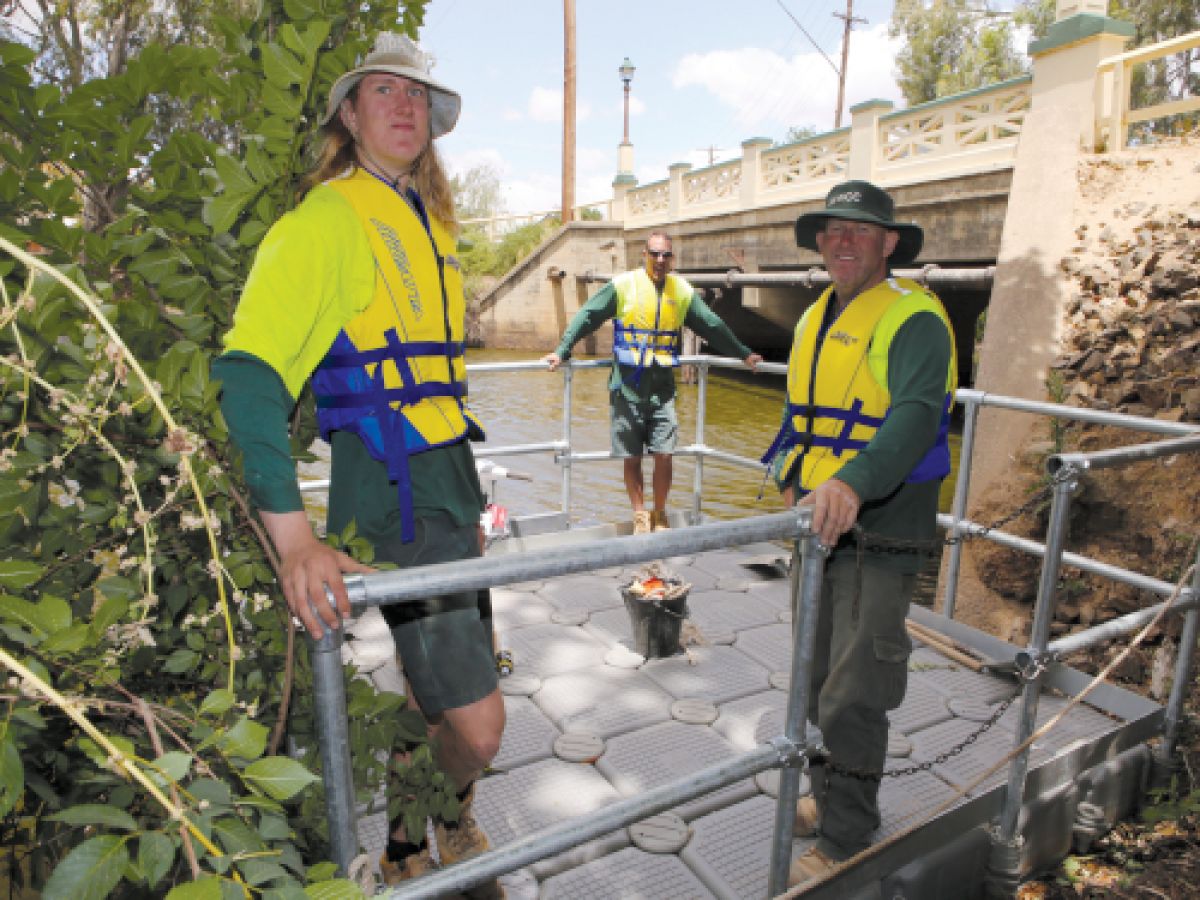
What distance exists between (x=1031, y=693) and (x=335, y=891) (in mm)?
2296

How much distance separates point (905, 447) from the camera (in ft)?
7.54

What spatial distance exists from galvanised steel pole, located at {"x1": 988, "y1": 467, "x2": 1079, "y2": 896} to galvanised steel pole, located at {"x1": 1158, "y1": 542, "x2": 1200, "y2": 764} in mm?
1007

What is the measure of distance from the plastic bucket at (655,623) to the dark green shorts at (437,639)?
1.79 meters

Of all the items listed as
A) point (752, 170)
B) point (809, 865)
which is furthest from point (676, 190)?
point (809, 865)

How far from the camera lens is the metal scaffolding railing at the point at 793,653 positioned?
1276mm

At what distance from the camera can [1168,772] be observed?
3.22 meters

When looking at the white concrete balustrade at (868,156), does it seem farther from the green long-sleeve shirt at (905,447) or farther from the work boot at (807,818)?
the work boot at (807,818)

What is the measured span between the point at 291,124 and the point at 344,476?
0.89m

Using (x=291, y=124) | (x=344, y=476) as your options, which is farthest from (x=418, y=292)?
(x=291, y=124)

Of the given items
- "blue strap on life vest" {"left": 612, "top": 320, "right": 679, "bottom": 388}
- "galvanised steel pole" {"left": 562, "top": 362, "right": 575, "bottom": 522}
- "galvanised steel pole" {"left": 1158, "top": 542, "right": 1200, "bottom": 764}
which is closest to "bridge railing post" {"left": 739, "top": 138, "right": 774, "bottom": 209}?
"blue strap on life vest" {"left": 612, "top": 320, "right": 679, "bottom": 388}

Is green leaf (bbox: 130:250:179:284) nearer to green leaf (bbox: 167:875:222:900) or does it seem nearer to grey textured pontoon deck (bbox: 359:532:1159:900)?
green leaf (bbox: 167:875:222:900)

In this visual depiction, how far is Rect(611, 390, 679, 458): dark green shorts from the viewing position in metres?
5.89

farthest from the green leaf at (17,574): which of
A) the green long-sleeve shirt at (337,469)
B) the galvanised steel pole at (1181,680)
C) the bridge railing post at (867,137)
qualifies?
the bridge railing post at (867,137)

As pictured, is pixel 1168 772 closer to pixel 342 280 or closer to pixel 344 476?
pixel 344 476
